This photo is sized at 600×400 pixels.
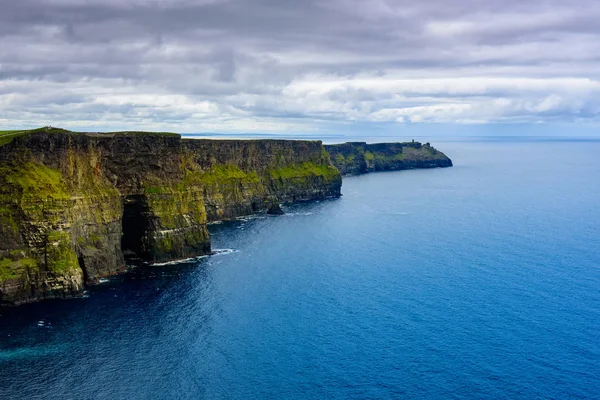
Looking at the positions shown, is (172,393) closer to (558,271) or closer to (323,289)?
(323,289)

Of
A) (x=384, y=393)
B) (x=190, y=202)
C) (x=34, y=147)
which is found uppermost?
(x=34, y=147)

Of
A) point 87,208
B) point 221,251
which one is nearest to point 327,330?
point 87,208

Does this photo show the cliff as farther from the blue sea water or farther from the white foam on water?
the blue sea water

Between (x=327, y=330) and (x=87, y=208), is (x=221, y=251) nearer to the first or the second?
(x=87, y=208)

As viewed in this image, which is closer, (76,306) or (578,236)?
(76,306)

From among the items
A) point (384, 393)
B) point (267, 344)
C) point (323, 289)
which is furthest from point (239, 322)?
point (384, 393)

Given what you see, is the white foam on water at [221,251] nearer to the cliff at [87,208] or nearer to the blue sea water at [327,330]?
the blue sea water at [327,330]

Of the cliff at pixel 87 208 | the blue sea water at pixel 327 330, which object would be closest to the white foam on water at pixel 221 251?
the blue sea water at pixel 327 330
